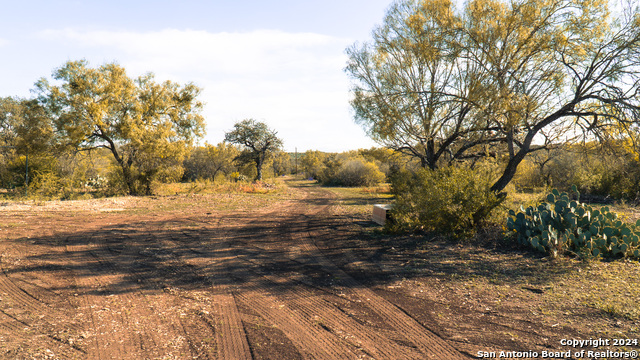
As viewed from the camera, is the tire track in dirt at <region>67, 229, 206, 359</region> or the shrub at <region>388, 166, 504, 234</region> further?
the shrub at <region>388, 166, 504, 234</region>

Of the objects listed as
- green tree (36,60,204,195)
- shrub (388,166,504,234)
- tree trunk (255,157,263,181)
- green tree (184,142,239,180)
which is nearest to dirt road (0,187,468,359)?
shrub (388,166,504,234)

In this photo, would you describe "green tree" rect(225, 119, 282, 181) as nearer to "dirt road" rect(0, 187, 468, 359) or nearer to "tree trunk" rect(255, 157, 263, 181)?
"tree trunk" rect(255, 157, 263, 181)

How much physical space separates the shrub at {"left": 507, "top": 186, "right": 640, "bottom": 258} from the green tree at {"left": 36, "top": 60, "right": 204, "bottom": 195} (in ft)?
60.8

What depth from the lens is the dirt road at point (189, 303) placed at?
11.8 ft

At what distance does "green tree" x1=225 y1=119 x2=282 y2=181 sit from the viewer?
120ft

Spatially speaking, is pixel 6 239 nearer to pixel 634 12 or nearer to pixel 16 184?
pixel 16 184

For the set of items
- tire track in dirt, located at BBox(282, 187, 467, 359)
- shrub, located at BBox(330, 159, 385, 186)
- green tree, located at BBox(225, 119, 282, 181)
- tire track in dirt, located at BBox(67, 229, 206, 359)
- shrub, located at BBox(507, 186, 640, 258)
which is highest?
green tree, located at BBox(225, 119, 282, 181)

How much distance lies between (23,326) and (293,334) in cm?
329

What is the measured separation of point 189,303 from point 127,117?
1743cm

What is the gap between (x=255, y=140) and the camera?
121 ft


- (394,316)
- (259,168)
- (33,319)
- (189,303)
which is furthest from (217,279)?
(259,168)

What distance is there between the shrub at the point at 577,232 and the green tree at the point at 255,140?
31.1 m

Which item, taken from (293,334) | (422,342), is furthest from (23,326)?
(422,342)

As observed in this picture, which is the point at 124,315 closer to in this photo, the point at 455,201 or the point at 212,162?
the point at 455,201
